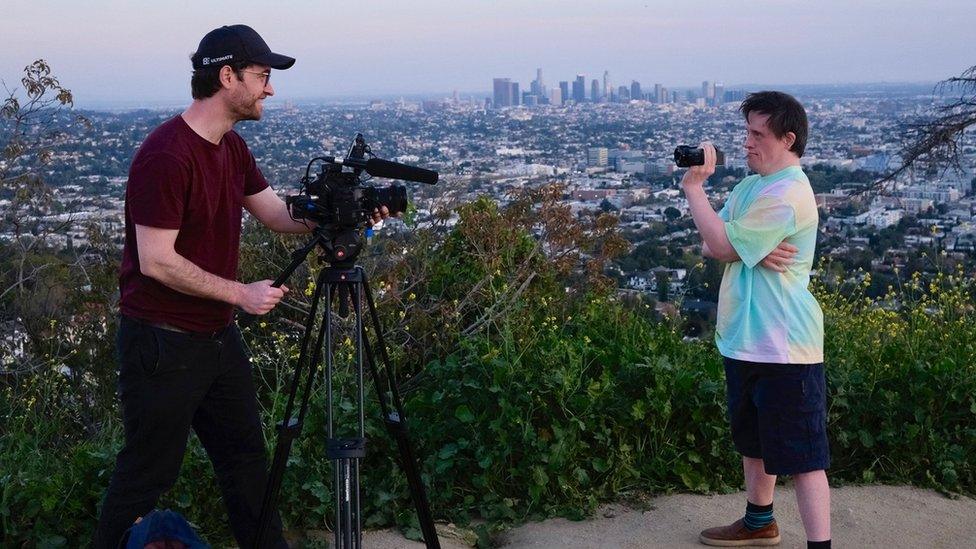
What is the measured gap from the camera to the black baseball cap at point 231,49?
133 inches

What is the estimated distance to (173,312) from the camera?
346cm

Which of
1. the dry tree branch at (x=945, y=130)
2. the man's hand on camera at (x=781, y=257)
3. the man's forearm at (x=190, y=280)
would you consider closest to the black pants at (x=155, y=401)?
the man's forearm at (x=190, y=280)

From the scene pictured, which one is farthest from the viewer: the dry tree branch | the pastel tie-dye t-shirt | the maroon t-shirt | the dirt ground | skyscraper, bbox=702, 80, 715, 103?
skyscraper, bbox=702, 80, 715, 103

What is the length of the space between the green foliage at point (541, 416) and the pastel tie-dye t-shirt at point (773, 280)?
3.52 ft

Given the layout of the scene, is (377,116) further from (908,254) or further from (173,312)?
(173,312)

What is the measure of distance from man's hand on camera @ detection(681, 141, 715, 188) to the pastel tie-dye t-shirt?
19 cm

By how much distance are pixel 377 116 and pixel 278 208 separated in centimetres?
1074

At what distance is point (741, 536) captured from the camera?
13.9 ft

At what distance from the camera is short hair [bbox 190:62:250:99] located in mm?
3395

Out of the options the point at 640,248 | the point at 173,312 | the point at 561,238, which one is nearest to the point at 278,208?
the point at 173,312

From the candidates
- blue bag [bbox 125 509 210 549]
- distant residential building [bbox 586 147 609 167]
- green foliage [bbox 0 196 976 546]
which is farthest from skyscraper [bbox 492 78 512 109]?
blue bag [bbox 125 509 210 549]

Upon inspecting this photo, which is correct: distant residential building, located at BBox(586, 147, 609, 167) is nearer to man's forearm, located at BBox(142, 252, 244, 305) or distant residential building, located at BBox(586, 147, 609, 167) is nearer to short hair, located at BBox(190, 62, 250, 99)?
short hair, located at BBox(190, 62, 250, 99)

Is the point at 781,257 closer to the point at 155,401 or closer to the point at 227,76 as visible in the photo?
the point at 227,76

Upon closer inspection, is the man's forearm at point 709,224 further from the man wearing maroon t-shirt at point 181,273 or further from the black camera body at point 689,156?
the man wearing maroon t-shirt at point 181,273
